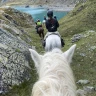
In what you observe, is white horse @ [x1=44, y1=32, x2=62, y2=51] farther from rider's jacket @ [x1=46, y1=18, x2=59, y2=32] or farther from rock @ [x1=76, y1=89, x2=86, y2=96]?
rock @ [x1=76, y1=89, x2=86, y2=96]

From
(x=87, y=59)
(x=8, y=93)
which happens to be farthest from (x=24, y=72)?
(x=87, y=59)

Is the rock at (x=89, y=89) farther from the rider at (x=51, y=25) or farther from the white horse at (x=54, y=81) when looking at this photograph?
the white horse at (x=54, y=81)

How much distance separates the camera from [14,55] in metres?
9.44

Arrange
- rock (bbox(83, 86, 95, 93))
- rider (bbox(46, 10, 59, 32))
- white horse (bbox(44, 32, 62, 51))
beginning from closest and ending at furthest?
1. white horse (bbox(44, 32, 62, 51))
2. rock (bbox(83, 86, 95, 93))
3. rider (bbox(46, 10, 59, 32))

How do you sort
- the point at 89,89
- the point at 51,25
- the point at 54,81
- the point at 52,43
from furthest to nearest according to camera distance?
the point at 51,25 → the point at 89,89 → the point at 52,43 → the point at 54,81

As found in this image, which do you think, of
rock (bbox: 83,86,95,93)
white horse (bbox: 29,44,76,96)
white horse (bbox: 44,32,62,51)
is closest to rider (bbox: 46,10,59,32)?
white horse (bbox: 44,32,62,51)

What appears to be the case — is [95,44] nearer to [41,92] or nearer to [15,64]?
[15,64]

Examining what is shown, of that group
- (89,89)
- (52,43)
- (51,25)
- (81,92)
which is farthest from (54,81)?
(51,25)

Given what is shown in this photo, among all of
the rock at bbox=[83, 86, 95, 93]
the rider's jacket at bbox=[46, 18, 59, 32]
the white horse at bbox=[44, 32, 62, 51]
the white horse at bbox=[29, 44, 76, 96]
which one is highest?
the rider's jacket at bbox=[46, 18, 59, 32]

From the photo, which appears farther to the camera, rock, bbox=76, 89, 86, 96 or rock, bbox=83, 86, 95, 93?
rock, bbox=83, 86, 95, 93

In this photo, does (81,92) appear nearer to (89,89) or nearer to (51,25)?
(89,89)

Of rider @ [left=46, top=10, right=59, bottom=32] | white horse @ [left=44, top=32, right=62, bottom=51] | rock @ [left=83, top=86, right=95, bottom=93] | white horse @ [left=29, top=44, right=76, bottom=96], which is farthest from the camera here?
rider @ [left=46, top=10, right=59, bottom=32]

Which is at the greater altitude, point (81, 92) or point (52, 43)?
point (52, 43)

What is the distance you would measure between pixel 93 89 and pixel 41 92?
261 inches
